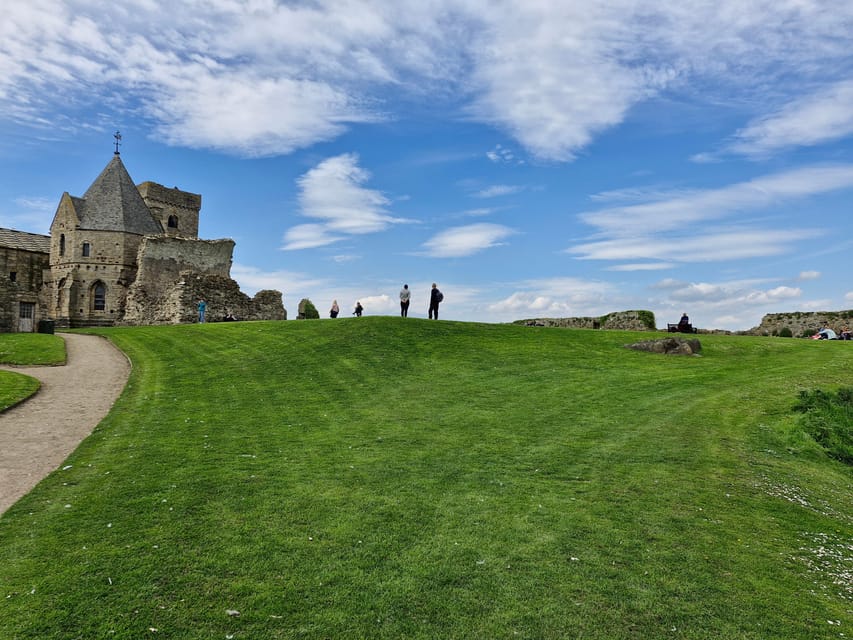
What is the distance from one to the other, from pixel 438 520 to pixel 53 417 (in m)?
11.6

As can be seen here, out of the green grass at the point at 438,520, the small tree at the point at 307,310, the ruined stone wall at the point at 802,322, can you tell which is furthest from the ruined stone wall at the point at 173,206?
the ruined stone wall at the point at 802,322

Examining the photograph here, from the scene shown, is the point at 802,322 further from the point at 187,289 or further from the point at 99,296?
the point at 99,296

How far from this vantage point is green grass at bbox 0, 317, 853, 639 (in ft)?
18.5

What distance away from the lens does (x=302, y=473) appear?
9.52 metres

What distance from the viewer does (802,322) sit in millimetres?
34562

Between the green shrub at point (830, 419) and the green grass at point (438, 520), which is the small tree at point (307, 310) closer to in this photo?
the green grass at point (438, 520)

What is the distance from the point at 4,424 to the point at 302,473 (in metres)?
8.75

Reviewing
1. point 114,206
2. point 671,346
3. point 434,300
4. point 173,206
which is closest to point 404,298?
point 434,300

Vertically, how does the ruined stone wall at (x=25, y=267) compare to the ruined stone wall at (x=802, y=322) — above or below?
above

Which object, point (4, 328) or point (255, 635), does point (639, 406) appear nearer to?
point (255, 635)

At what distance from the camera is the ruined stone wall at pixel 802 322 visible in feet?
105

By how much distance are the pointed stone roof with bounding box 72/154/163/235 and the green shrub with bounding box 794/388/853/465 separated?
5868 centimetres

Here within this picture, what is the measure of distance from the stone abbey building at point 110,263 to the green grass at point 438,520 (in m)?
34.9

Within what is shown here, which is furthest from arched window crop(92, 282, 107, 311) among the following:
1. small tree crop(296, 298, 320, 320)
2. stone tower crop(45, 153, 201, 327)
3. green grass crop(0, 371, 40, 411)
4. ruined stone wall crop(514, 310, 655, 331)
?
ruined stone wall crop(514, 310, 655, 331)
